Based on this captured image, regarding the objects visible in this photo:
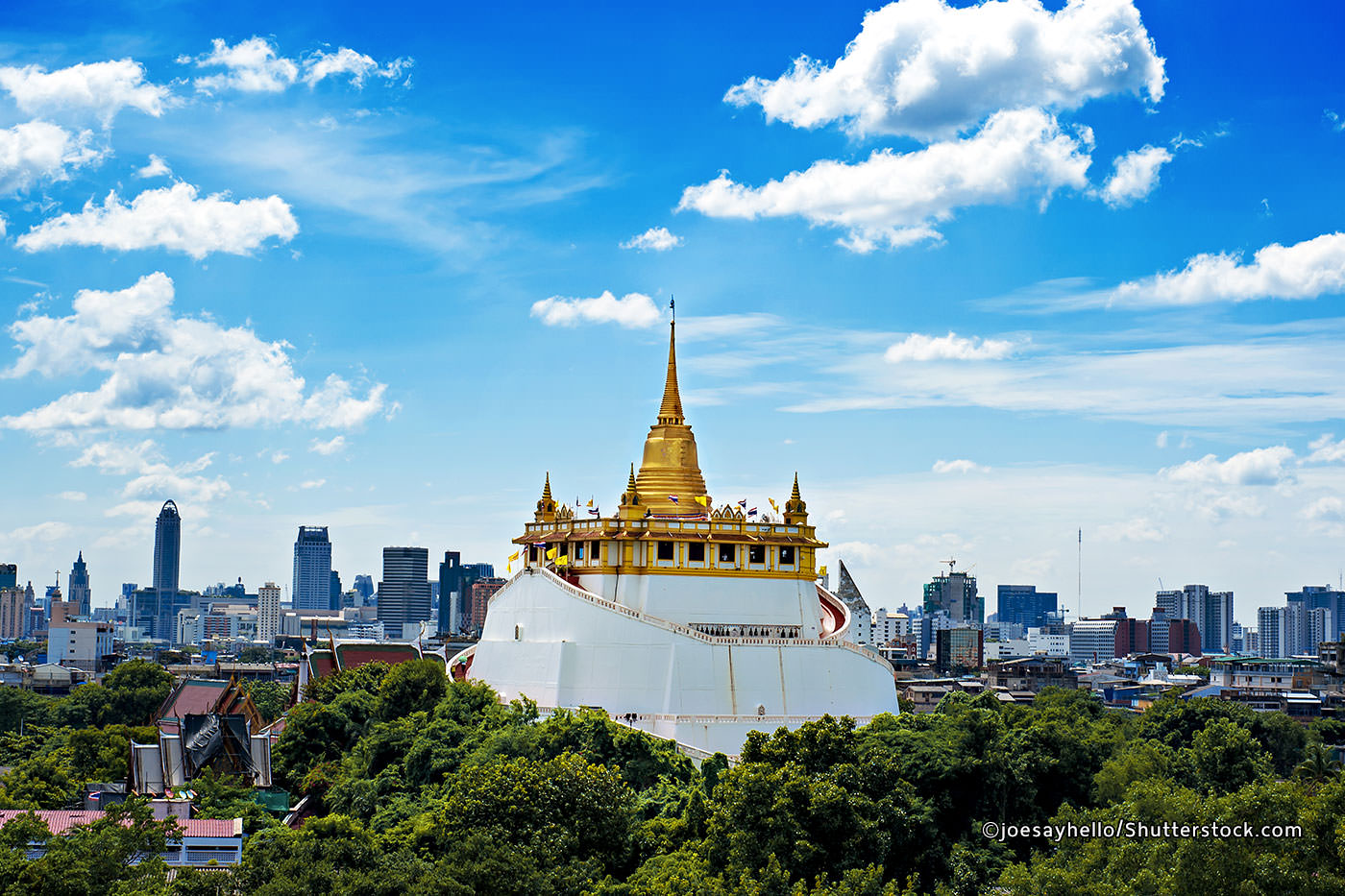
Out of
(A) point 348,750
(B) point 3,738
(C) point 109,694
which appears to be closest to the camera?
(A) point 348,750

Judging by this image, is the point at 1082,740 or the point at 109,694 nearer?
the point at 1082,740

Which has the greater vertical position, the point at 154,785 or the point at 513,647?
the point at 513,647

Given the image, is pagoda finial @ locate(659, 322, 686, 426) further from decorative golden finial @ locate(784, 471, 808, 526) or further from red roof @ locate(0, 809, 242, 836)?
red roof @ locate(0, 809, 242, 836)

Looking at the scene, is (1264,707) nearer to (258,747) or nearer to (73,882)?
(258,747)

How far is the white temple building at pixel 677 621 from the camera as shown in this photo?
258 ft

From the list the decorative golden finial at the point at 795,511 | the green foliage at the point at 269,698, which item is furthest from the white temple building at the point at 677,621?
the green foliage at the point at 269,698

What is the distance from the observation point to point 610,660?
3137 inches

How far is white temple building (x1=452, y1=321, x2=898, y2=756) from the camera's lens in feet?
258

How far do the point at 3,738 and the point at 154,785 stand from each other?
29919 mm

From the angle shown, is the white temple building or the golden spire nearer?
the white temple building

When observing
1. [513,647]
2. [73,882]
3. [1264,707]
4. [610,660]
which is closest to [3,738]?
[513,647]

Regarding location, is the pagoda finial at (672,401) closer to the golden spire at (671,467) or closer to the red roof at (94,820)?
the golden spire at (671,467)

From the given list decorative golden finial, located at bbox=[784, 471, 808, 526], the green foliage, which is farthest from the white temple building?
the green foliage

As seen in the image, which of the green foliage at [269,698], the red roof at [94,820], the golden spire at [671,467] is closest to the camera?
the red roof at [94,820]
